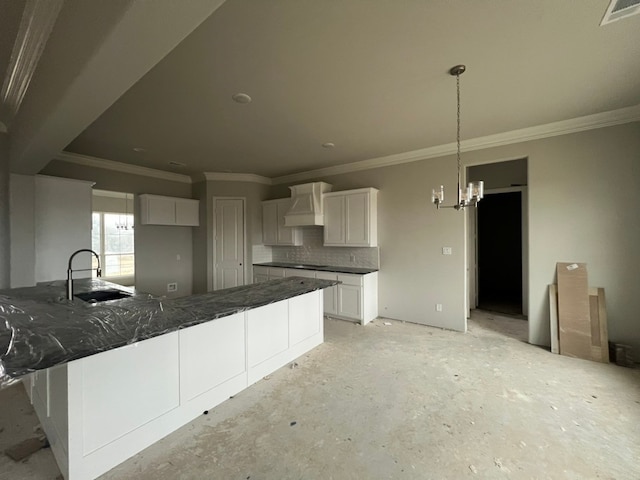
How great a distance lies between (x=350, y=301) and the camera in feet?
14.1

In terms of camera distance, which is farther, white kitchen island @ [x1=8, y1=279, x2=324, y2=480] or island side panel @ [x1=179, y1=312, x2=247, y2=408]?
island side panel @ [x1=179, y1=312, x2=247, y2=408]

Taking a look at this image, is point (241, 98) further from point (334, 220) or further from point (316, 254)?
point (316, 254)

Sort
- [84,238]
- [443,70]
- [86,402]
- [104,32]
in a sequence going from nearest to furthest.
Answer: [104,32], [86,402], [443,70], [84,238]

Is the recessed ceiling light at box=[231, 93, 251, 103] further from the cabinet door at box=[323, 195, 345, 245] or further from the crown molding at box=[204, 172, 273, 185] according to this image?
the crown molding at box=[204, 172, 273, 185]

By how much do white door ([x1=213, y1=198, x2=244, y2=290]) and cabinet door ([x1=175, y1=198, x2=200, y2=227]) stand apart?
41cm

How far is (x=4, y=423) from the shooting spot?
1.93 m

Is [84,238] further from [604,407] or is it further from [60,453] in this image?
[604,407]

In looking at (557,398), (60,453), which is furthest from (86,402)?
(557,398)

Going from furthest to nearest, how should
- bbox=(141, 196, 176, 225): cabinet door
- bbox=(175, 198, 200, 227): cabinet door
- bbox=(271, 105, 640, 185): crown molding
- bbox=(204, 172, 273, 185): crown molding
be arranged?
bbox=(204, 172, 273, 185): crown molding < bbox=(175, 198, 200, 227): cabinet door < bbox=(141, 196, 176, 225): cabinet door < bbox=(271, 105, 640, 185): crown molding

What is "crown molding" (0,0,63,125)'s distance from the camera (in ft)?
5.12

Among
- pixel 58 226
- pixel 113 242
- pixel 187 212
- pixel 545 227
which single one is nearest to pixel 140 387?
pixel 58 226

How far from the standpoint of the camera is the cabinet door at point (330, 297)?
14.6 ft

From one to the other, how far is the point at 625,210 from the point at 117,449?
5.06 metres

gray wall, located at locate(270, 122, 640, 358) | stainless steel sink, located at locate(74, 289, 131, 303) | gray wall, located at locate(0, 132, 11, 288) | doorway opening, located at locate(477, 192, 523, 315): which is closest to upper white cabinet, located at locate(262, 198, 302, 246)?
gray wall, located at locate(270, 122, 640, 358)
